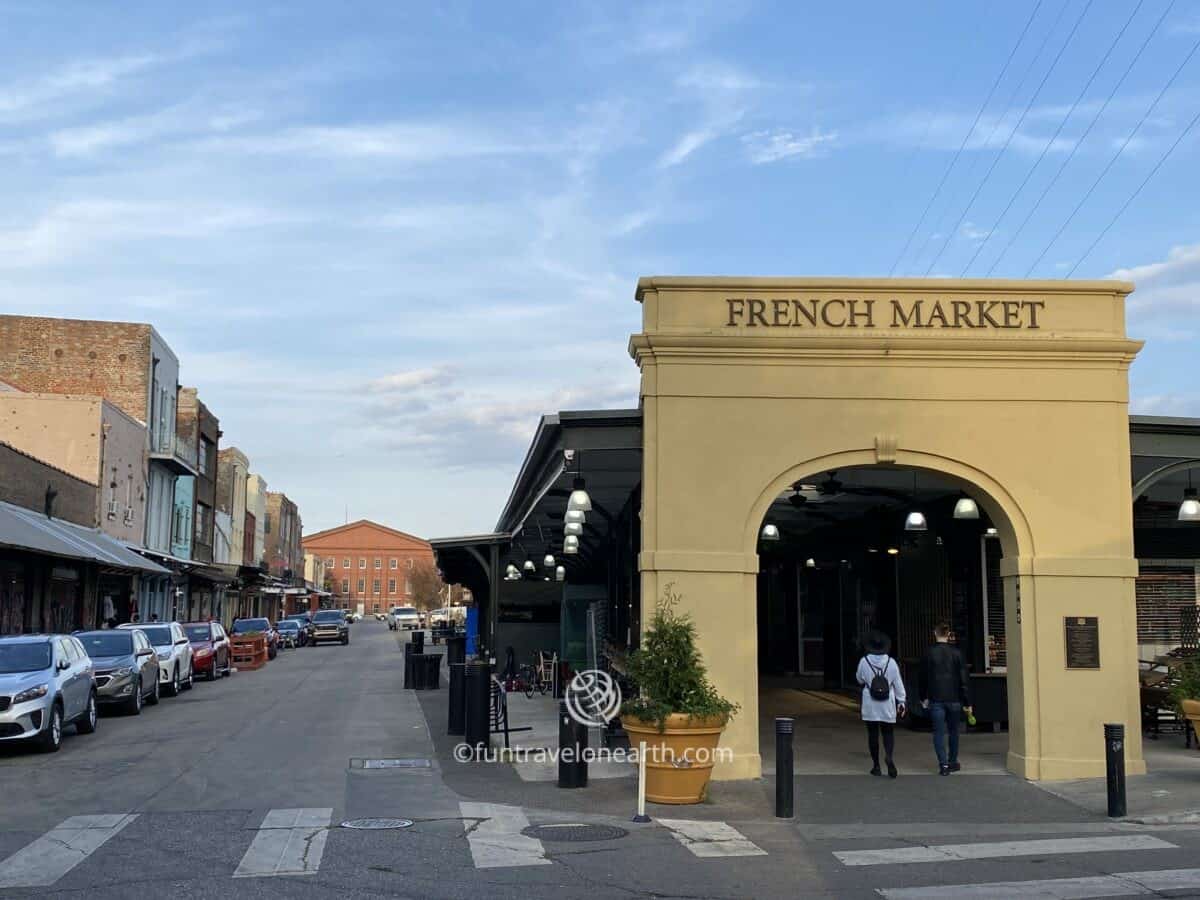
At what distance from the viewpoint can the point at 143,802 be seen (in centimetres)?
1186

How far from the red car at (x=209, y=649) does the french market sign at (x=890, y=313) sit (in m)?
22.2

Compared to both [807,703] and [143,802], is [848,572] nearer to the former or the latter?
[807,703]

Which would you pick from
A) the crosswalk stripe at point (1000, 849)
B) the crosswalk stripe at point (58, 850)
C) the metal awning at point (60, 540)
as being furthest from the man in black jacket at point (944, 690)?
the metal awning at point (60, 540)

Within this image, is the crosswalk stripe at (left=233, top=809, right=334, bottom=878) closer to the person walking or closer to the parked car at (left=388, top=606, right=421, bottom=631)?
the person walking

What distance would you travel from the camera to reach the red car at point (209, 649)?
1262 inches

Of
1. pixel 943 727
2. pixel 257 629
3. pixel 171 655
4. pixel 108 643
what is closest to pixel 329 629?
pixel 257 629

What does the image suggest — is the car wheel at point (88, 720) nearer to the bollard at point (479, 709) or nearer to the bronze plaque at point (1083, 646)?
the bollard at point (479, 709)

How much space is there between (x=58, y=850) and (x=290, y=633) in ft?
164

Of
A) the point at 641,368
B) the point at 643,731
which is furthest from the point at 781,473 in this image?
the point at 643,731

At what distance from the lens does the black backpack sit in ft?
43.4

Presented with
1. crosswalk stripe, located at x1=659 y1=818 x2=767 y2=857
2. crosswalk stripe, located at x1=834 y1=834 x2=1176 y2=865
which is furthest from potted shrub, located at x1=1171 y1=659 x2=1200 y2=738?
crosswalk stripe, located at x1=659 y1=818 x2=767 y2=857

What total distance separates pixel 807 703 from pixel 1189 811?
10951mm

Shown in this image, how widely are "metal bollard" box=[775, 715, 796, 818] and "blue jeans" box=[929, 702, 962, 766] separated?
2.96 metres

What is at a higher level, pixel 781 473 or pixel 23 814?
pixel 781 473
